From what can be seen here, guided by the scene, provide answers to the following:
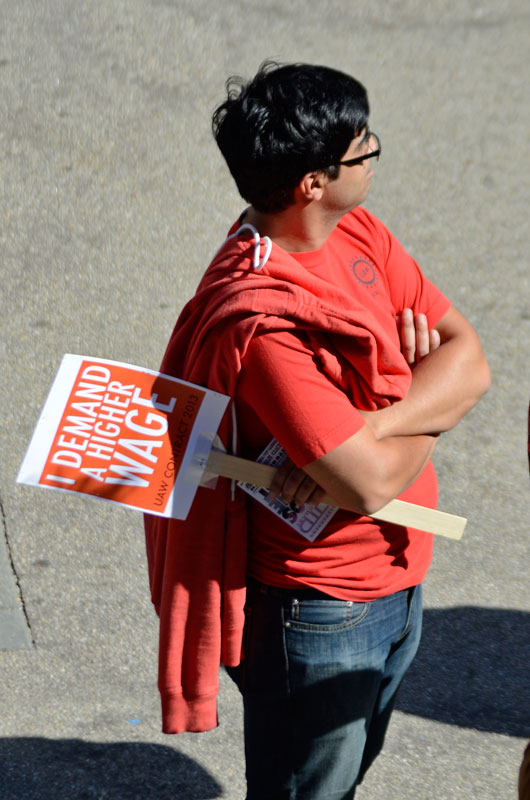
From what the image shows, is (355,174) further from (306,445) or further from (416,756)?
(416,756)

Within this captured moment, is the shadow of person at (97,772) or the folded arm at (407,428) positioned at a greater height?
the folded arm at (407,428)

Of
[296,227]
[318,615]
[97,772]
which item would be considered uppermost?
[296,227]

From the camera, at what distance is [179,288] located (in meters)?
5.26

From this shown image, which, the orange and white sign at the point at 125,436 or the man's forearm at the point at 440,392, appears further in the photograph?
the man's forearm at the point at 440,392

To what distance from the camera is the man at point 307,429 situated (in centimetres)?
181

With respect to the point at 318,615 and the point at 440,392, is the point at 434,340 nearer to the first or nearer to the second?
the point at 440,392

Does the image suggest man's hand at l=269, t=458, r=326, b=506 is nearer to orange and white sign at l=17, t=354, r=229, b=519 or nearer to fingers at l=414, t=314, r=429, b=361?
orange and white sign at l=17, t=354, r=229, b=519

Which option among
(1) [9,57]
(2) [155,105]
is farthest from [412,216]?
(1) [9,57]

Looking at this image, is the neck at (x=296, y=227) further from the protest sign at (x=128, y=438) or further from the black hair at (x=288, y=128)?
the protest sign at (x=128, y=438)

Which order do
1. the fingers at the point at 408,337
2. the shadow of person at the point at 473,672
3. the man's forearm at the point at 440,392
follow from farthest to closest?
the shadow of person at the point at 473,672 → the fingers at the point at 408,337 → the man's forearm at the point at 440,392

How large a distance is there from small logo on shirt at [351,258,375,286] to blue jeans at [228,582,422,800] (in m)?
0.69

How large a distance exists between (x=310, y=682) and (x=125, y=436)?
680 millimetres

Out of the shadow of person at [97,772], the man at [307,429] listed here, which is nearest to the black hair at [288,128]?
the man at [307,429]

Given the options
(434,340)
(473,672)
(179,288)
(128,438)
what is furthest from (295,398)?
(179,288)
